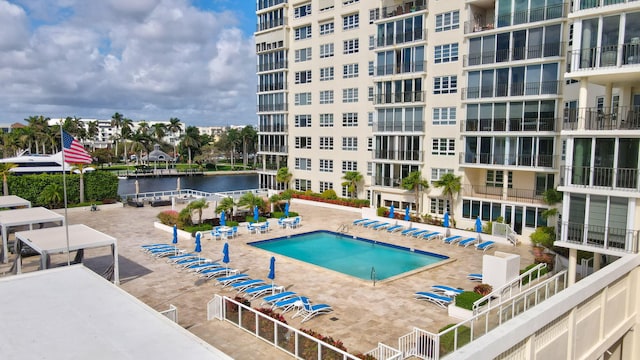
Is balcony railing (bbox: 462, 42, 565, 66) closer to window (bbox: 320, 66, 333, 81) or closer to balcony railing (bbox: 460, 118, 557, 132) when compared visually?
balcony railing (bbox: 460, 118, 557, 132)

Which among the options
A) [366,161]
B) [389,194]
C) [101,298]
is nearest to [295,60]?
[366,161]

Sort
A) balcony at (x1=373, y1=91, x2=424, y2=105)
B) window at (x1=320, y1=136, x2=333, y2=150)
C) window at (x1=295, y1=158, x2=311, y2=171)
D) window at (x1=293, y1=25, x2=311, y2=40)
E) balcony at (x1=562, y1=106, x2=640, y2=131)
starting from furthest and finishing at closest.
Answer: window at (x1=295, y1=158, x2=311, y2=171) < window at (x1=293, y1=25, x2=311, y2=40) < window at (x1=320, y1=136, x2=333, y2=150) < balcony at (x1=373, y1=91, x2=424, y2=105) < balcony at (x1=562, y1=106, x2=640, y2=131)

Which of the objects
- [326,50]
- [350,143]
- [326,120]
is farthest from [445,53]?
[326,120]

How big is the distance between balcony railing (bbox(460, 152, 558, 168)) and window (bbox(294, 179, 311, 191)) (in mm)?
19833

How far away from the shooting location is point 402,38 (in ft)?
122

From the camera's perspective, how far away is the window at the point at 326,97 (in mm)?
46281


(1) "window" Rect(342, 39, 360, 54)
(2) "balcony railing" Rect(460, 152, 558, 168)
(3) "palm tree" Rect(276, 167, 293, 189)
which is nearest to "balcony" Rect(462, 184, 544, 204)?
(2) "balcony railing" Rect(460, 152, 558, 168)

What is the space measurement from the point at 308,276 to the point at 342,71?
27.3 metres

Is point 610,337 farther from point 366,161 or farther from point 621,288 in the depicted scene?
point 366,161

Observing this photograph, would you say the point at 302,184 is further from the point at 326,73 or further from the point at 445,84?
the point at 445,84

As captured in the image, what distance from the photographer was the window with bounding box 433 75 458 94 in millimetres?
34688

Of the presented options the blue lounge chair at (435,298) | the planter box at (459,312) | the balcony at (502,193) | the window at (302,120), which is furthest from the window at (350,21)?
the planter box at (459,312)

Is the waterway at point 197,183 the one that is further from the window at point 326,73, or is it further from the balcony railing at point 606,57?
the balcony railing at point 606,57

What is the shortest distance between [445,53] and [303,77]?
18042 mm
